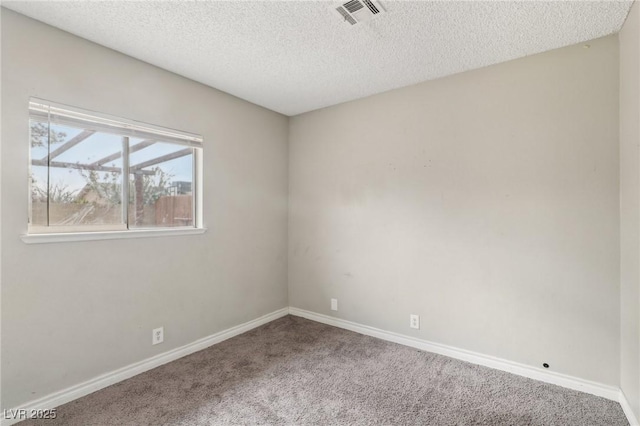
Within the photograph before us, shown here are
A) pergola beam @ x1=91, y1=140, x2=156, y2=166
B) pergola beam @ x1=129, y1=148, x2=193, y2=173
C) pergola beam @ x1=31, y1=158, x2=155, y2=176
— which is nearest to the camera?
pergola beam @ x1=31, y1=158, x2=155, y2=176

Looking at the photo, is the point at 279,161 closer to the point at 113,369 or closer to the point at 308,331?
the point at 308,331

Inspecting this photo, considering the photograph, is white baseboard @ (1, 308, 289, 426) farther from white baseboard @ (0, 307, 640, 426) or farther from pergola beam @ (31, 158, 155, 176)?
pergola beam @ (31, 158, 155, 176)

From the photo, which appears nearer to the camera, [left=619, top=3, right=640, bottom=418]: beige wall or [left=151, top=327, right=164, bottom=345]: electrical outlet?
[left=619, top=3, right=640, bottom=418]: beige wall

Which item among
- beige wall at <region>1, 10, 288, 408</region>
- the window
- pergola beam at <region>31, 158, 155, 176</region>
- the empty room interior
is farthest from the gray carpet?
pergola beam at <region>31, 158, 155, 176</region>

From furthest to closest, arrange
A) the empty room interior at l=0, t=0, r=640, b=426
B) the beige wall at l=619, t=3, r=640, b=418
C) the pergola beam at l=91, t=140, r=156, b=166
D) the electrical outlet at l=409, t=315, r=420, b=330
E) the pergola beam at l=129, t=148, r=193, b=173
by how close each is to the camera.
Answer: the electrical outlet at l=409, t=315, r=420, b=330, the pergola beam at l=129, t=148, r=193, b=173, the pergola beam at l=91, t=140, r=156, b=166, the empty room interior at l=0, t=0, r=640, b=426, the beige wall at l=619, t=3, r=640, b=418

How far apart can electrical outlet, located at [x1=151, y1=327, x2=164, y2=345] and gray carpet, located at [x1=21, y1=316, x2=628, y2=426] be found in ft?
0.67

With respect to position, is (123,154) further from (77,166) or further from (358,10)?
(358,10)

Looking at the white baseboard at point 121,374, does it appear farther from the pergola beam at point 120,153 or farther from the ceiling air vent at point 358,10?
the ceiling air vent at point 358,10

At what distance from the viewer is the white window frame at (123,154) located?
187 cm

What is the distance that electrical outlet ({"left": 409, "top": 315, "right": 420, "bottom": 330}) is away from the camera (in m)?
2.74

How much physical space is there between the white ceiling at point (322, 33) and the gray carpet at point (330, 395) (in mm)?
2392

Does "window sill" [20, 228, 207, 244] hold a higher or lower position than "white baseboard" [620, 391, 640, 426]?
higher

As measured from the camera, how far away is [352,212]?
10.4 feet

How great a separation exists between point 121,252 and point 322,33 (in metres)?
2.09
